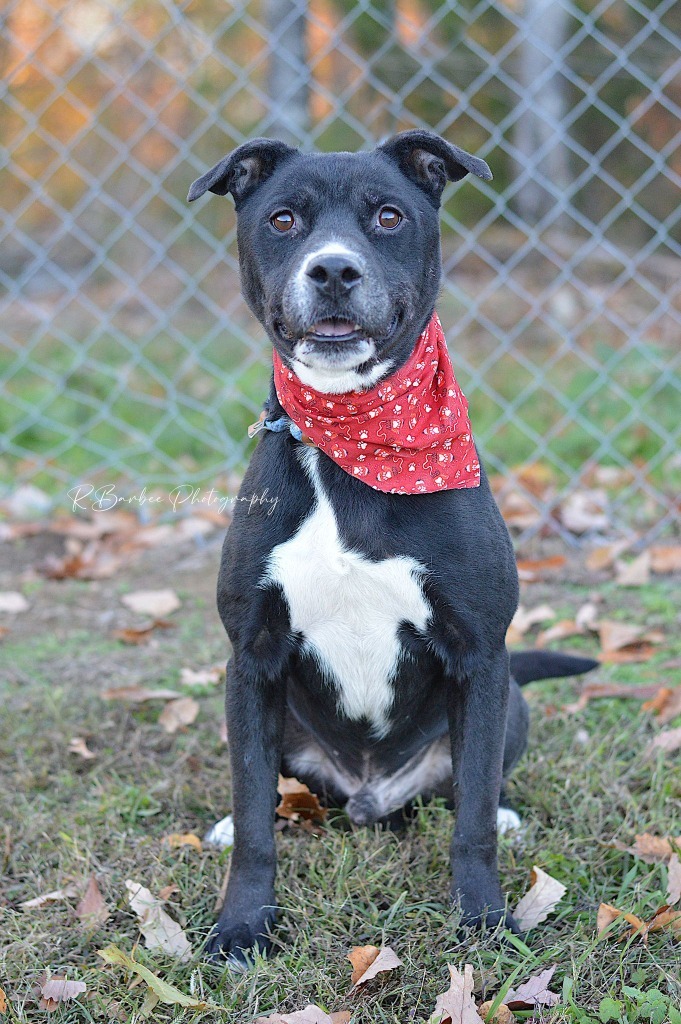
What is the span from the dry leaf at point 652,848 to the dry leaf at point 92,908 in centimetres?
106

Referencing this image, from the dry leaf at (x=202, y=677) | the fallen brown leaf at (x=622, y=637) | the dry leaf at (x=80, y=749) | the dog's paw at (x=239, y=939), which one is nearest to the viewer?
the dog's paw at (x=239, y=939)

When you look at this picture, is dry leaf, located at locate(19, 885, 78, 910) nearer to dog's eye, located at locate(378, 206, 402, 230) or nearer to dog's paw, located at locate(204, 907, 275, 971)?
dog's paw, located at locate(204, 907, 275, 971)

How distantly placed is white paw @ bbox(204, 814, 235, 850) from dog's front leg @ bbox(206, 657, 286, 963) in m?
0.22

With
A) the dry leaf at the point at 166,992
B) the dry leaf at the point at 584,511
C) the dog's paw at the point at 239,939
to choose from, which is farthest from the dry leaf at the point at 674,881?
the dry leaf at the point at 584,511

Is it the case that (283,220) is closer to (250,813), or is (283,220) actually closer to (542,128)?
(250,813)

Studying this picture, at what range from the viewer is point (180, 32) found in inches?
231

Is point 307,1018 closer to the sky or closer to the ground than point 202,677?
closer to the sky

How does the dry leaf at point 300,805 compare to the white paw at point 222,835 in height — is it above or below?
above

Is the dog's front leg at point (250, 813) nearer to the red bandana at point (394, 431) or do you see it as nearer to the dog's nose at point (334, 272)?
the red bandana at point (394, 431)

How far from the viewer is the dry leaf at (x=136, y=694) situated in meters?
2.96

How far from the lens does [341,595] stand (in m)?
2.04

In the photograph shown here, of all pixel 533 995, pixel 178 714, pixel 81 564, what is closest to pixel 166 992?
pixel 533 995

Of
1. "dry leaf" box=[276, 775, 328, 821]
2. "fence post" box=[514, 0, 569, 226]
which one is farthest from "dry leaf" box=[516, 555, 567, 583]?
"fence post" box=[514, 0, 569, 226]

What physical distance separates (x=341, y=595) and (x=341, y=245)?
0.65 meters
